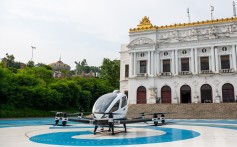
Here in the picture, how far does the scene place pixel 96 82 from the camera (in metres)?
55.6

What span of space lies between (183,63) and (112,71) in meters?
27.7

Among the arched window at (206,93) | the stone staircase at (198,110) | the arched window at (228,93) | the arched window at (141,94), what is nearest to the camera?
the stone staircase at (198,110)

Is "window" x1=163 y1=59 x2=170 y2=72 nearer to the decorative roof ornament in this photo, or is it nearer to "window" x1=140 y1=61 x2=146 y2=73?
"window" x1=140 y1=61 x2=146 y2=73

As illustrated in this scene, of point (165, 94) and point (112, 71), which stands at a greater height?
point (112, 71)

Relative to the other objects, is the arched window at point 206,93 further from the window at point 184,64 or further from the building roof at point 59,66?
the building roof at point 59,66

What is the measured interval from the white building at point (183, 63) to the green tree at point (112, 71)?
1836cm

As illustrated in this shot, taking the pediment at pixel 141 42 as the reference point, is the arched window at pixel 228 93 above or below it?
below

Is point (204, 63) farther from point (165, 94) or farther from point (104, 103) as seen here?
point (104, 103)

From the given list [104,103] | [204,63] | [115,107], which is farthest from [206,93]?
[104,103]

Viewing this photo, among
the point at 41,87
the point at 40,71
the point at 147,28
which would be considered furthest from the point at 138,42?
the point at 40,71

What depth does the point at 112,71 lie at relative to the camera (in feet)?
216

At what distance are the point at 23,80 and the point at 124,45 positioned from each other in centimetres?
2119

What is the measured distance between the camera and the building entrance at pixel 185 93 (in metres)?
40.1


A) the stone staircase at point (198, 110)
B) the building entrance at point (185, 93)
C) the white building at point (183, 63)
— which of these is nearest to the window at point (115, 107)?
the stone staircase at point (198, 110)
